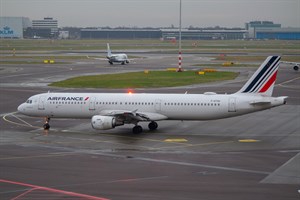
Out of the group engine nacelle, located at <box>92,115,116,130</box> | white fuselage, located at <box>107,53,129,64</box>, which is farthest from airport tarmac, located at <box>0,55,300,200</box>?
white fuselage, located at <box>107,53,129,64</box>

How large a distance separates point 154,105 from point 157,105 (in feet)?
0.99

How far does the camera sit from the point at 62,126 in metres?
60.8

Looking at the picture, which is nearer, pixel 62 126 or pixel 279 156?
pixel 279 156

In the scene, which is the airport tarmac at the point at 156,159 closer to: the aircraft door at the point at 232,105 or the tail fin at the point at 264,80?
the aircraft door at the point at 232,105

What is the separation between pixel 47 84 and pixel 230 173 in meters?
67.4

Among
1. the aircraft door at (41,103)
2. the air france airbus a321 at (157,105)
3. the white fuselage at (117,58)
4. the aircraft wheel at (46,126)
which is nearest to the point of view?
the air france airbus a321 at (157,105)

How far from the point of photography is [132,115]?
53.9m

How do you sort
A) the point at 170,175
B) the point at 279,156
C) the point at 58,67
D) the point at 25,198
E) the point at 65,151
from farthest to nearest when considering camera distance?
the point at 58,67
the point at 65,151
the point at 279,156
the point at 170,175
the point at 25,198

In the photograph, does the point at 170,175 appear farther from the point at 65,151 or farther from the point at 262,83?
the point at 262,83

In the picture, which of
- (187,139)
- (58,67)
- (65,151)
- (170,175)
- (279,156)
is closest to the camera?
(170,175)

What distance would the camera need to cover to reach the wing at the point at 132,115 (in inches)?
2115

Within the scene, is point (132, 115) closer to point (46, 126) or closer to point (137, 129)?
point (137, 129)

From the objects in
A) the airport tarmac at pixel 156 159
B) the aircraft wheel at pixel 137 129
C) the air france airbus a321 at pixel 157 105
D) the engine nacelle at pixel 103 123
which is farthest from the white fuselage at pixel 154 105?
the engine nacelle at pixel 103 123

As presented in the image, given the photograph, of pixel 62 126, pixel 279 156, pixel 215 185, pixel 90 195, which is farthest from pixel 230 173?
pixel 62 126
